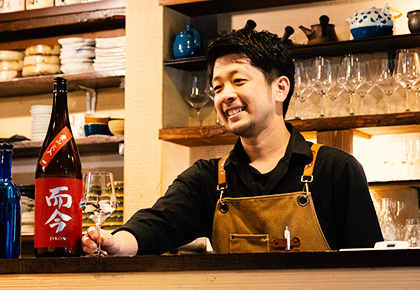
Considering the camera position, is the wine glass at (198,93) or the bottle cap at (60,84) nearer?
the bottle cap at (60,84)

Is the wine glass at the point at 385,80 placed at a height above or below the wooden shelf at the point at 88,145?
above

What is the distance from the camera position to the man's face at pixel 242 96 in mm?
2070

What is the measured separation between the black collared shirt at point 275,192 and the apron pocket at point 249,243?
13cm

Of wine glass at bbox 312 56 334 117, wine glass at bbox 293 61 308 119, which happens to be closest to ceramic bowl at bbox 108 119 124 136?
wine glass at bbox 293 61 308 119

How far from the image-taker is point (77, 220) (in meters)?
1.52

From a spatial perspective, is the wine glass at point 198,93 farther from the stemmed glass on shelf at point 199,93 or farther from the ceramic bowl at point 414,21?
the ceramic bowl at point 414,21

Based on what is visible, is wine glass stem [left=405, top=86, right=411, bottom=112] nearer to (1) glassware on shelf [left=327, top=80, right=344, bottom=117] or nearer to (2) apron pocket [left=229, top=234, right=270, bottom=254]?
(1) glassware on shelf [left=327, top=80, right=344, bottom=117]

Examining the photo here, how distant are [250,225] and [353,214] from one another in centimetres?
33

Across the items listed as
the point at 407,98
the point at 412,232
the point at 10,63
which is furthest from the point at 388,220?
the point at 10,63

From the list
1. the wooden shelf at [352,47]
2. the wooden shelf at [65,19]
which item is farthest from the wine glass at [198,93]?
the wooden shelf at [65,19]

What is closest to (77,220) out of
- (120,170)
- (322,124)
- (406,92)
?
(322,124)

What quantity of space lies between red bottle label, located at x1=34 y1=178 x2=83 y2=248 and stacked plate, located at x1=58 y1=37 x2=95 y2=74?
2.38 metres

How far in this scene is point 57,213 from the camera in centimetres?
150

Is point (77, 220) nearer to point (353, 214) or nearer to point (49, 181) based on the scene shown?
point (49, 181)
